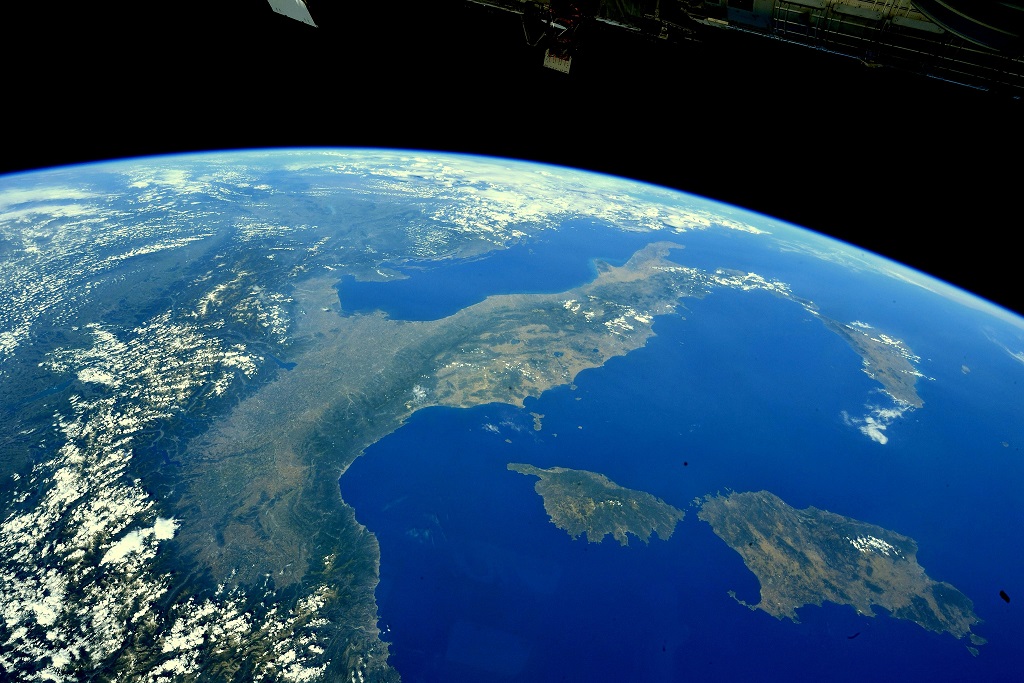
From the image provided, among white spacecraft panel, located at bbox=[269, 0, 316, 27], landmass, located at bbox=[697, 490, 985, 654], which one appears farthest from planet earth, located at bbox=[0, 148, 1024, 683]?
white spacecraft panel, located at bbox=[269, 0, 316, 27]

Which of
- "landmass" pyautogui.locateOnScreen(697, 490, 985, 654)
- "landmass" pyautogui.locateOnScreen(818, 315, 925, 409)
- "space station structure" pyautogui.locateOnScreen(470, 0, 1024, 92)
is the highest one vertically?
"space station structure" pyautogui.locateOnScreen(470, 0, 1024, 92)

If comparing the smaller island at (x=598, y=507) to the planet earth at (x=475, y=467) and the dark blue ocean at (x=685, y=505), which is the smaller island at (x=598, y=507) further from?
the dark blue ocean at (x=685, y=505)

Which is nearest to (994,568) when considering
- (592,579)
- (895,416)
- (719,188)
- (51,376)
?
(895,416)

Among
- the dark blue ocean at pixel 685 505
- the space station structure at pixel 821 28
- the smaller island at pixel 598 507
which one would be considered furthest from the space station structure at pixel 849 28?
the smaller island at pixel 598 507

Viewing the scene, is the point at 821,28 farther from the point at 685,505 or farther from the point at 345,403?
the point at 345,403

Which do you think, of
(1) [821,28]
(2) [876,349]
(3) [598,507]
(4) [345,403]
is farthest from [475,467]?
(2) [876,349]

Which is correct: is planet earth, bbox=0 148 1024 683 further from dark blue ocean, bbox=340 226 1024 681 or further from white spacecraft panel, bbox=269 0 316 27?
white spacecraft panel, bbox=269 0 316 27

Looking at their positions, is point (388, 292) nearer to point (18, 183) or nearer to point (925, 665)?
point (925, 665)
